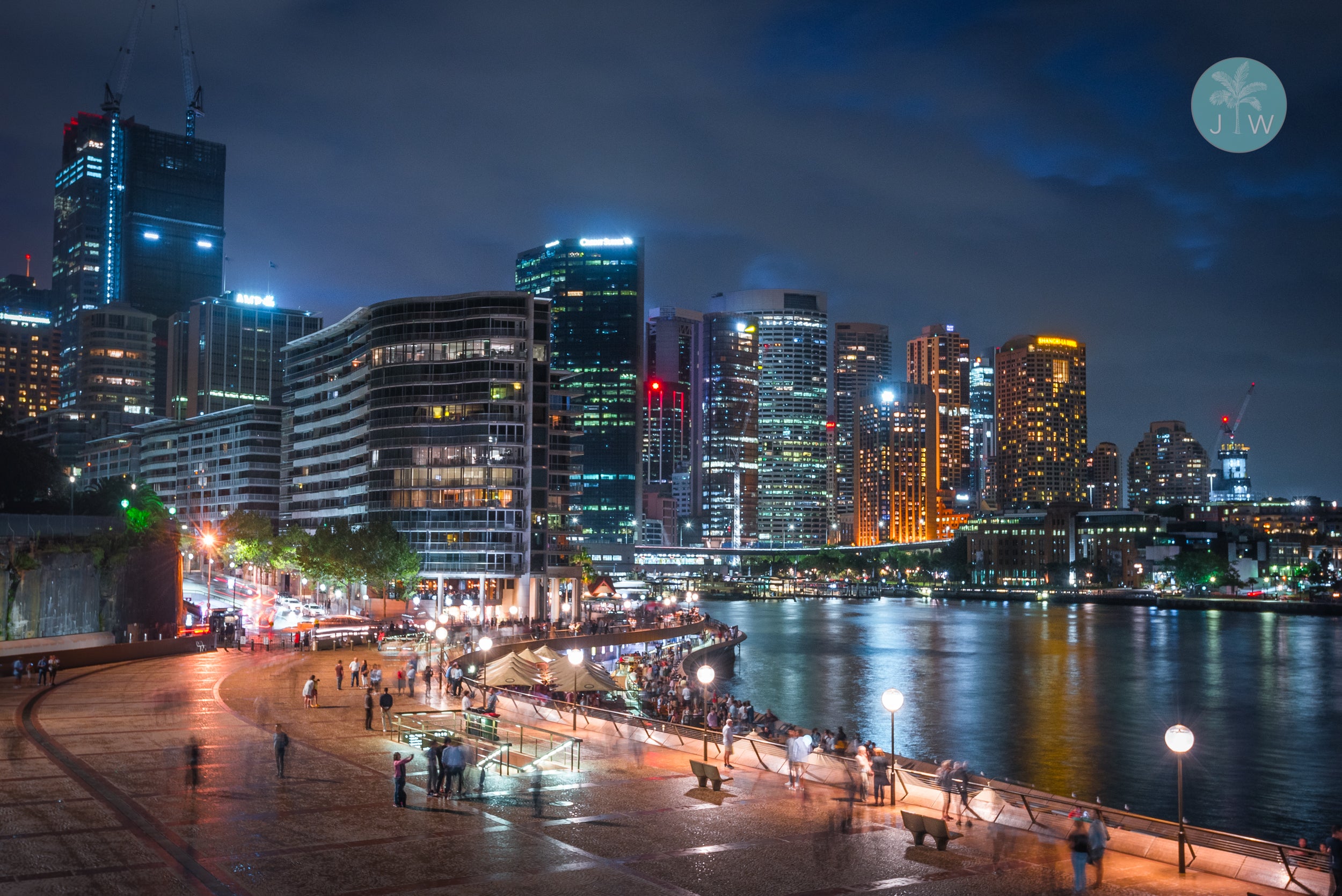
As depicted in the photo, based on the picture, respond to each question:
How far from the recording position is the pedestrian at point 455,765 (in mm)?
27641

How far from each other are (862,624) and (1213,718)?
343ft

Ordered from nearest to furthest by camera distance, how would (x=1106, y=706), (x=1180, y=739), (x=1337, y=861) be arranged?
(x=1337, y=861), (x=1180, y=739), (x=1106, y=706)

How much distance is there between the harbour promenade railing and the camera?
21.0 meters

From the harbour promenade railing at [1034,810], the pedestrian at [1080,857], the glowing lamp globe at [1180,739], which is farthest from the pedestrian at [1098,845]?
the glowing lamp globe at [1180,739]

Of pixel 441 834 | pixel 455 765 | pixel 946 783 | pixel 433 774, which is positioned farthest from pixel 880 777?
pixel 433 774

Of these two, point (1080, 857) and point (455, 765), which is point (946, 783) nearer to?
point (1080, 857)

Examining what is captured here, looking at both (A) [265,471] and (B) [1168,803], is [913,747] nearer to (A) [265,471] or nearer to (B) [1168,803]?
(B) [1168,803]

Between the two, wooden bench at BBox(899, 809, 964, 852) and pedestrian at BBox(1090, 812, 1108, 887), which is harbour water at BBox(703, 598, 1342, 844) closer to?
pedestrian at BBox(1090, 812, 1108, 887)

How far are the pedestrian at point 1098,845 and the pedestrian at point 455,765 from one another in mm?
14703

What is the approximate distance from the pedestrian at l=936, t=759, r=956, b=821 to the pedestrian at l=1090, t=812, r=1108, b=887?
4.89m

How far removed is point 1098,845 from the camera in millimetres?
21438

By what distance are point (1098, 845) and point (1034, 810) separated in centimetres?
387

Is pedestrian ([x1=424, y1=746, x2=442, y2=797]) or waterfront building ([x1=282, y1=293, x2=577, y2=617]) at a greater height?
waterfront building ([x1=282, y1=293, x2=577, y2=617])

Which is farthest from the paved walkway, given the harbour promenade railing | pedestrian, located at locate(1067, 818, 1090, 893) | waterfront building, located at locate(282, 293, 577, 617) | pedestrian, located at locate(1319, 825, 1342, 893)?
waterfront building, located at locate(282, 293, 577, 617)
